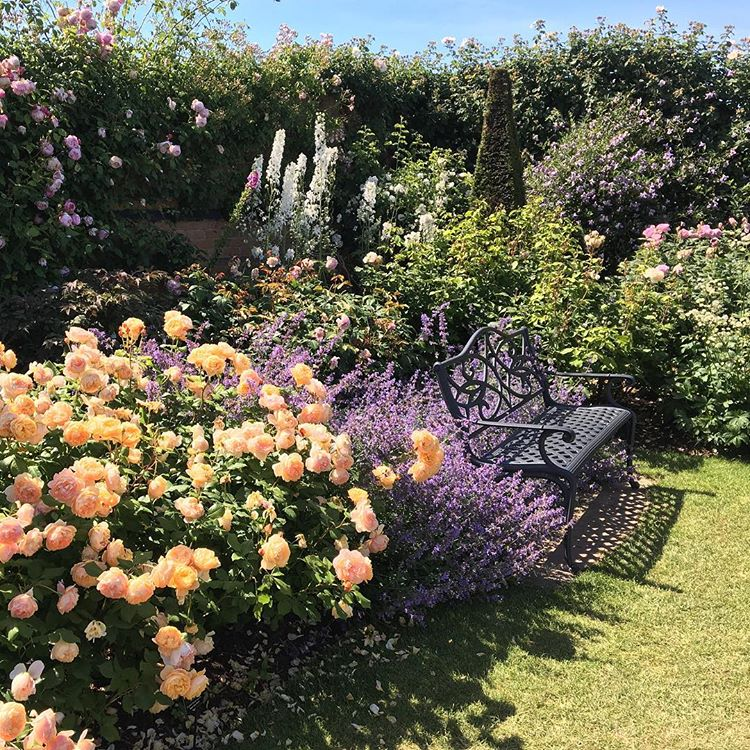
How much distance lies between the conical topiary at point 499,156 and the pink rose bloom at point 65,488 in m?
6.25

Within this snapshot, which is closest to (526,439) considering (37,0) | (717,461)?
(717,461)

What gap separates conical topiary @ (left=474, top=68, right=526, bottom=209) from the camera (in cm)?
776

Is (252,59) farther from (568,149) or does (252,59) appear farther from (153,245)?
(568,149)

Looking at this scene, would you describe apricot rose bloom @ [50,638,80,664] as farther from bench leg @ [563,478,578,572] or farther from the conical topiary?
the conical topiary

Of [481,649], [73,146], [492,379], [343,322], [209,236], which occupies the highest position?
[73,146]

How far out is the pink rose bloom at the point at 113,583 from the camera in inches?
77.0

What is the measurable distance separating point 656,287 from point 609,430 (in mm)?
1914

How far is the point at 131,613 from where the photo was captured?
6.83ft

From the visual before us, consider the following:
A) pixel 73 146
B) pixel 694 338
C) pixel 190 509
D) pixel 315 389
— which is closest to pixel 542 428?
pixel 315 389

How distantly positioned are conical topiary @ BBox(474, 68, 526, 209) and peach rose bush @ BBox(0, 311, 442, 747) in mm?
5330

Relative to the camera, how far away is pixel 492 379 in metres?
4.51

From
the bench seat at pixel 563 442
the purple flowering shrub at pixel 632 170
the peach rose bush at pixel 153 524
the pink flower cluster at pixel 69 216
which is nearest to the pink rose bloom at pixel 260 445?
the peach rose bush at pixel 153 524

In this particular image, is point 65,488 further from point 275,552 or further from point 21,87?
point 21,87

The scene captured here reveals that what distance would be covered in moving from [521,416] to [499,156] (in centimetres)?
422
